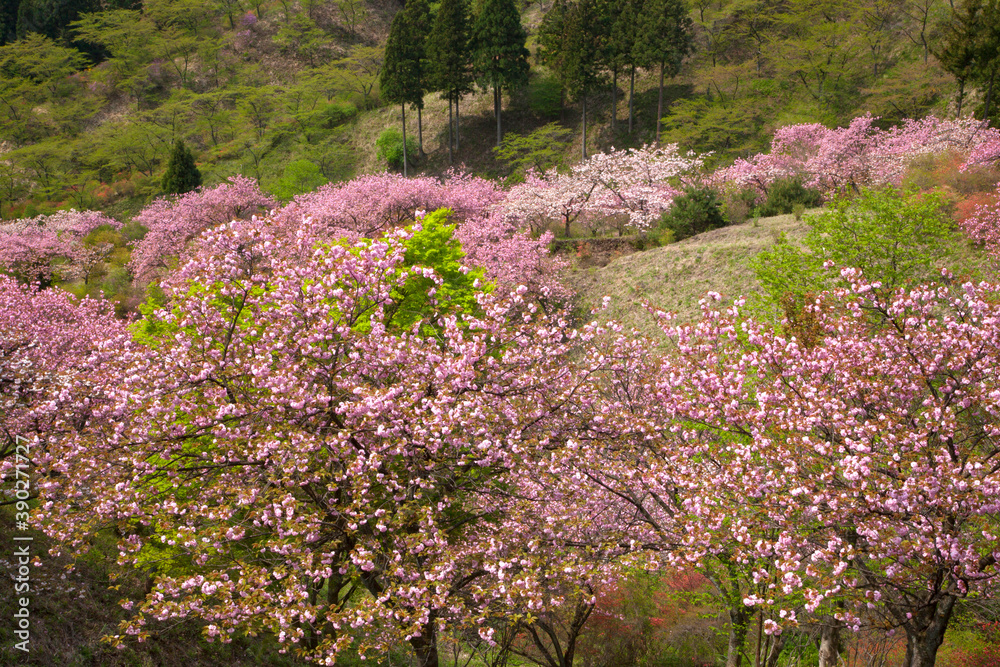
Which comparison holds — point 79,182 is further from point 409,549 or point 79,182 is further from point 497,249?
point 409,549

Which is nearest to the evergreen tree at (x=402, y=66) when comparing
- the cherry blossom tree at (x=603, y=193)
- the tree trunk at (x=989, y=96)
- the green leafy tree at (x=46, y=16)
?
the cherry blossom tree at (x=603, y=193)

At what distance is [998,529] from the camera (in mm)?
5848

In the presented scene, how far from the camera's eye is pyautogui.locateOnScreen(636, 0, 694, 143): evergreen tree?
47188mm

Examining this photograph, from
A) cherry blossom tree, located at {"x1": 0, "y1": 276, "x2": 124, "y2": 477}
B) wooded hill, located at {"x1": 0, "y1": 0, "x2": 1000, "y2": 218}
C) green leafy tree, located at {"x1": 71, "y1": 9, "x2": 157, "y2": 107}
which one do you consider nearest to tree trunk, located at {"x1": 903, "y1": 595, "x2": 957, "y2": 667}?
cherry blossom tree, located at {"x1": 0, "y1": 276, "x2": 124, "y2": 477}

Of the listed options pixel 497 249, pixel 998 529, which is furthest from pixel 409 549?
pixel 497 249

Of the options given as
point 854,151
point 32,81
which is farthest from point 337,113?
point 854,151

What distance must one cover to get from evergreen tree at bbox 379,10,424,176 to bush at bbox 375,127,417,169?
3.89m

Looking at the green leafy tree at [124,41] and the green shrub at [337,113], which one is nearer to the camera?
the green shrub at [337,113]

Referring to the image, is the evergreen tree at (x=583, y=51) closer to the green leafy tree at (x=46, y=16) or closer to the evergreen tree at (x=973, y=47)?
the evergreen tree at (x=973, y=47)

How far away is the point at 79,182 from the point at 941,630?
75.9 meters

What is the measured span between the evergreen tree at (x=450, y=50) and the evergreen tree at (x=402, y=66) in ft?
3.62

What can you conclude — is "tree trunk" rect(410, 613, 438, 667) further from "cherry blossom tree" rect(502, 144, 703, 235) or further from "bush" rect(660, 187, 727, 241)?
"cherry blossom tree" rect(502, 144, 703, 235)

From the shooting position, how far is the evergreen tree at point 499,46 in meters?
50.2

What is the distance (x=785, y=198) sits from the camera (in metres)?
26.4
